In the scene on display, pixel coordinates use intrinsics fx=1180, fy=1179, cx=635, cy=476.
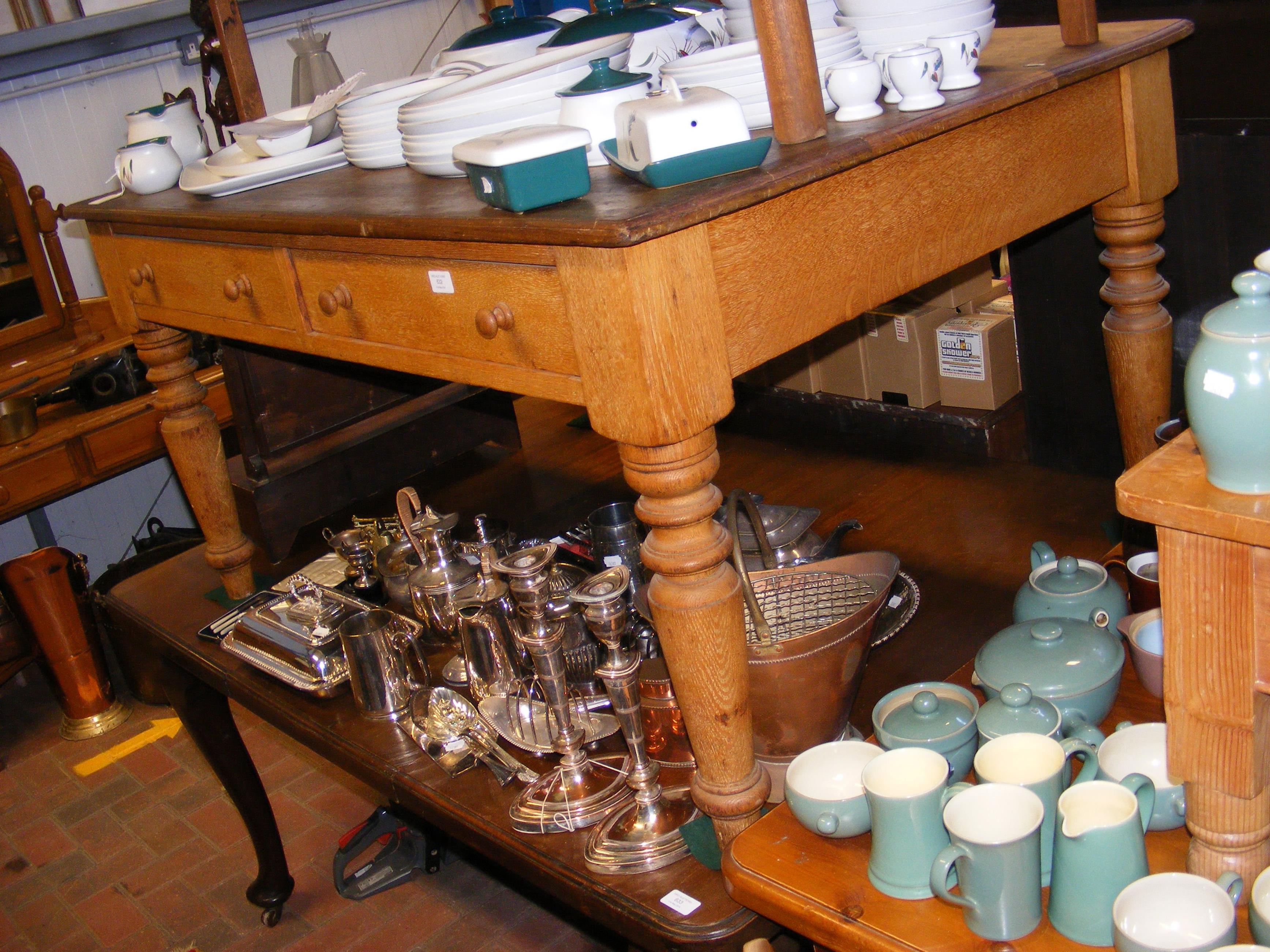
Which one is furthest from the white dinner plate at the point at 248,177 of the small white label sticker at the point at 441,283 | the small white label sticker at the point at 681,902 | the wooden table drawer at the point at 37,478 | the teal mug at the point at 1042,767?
the wooden table drawer at the point at 37,478

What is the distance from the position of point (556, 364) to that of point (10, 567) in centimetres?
264

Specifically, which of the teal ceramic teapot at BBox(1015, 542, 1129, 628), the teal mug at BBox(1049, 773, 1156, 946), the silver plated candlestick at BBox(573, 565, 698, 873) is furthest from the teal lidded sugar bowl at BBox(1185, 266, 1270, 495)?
the silver plated candlestick at BBox(573, 565, 698, 873)

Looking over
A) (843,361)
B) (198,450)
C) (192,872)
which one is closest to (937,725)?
(198,450)

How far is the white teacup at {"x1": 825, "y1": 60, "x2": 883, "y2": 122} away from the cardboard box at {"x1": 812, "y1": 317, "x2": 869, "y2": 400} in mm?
1343

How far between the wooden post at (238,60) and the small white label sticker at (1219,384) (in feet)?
5.71

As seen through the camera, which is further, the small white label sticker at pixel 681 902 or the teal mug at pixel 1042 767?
the small white label sticker at pixel 681 902

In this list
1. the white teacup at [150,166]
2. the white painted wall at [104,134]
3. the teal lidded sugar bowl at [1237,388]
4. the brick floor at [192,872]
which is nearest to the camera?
the teal lidded sugar bowl at [1237,388]

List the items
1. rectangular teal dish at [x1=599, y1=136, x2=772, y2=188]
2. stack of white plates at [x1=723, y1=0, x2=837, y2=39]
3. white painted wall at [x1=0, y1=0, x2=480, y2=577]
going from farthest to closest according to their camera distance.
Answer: white painted wall at [x1=0, y1=0, x2=480, y2=577] < stack of white plates at [x1=723, y1=0, x2=837, y2=39] < rectangular teal dish at [x1=599, y1=136, x2=772, y2=188]

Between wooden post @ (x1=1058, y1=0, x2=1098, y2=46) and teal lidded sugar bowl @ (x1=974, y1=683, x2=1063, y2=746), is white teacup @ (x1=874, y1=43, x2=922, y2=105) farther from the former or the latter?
teal lidded sugar bowl @ (x1=974, y1=683, x2=1063, y2=746)

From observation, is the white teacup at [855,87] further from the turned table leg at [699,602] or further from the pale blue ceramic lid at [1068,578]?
the pale blue ceramic lid at [1068,578]

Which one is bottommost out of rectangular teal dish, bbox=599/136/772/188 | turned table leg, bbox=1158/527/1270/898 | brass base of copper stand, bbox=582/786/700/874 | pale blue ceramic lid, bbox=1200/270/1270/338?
brass base of copper stand, bbox=582/786/700/874

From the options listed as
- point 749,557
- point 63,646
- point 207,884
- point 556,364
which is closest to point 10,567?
point 63,646

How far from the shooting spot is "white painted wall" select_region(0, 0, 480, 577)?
377 cm

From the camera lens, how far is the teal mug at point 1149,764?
1071 mm
